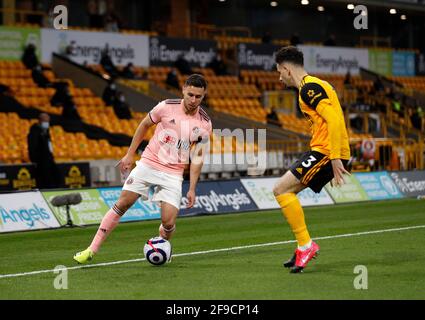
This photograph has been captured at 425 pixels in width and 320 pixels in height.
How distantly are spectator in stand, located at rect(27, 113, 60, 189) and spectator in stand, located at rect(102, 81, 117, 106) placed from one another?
9.64 m

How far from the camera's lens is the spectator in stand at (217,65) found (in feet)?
133

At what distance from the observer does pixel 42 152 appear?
899 inches

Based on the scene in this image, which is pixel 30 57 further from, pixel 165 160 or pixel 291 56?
pixel 291 56

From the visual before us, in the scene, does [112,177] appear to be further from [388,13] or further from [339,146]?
[388,13]

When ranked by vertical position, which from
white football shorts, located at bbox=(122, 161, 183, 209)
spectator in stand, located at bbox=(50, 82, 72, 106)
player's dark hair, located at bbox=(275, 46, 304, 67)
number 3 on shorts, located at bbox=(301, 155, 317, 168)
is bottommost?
white football shorts, located at bbox=(122, 161, 183, 209)

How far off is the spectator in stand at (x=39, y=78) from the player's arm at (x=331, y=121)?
22.7 meters

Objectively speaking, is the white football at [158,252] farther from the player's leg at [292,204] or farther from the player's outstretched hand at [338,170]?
the player's outstretched hand at [338,170]

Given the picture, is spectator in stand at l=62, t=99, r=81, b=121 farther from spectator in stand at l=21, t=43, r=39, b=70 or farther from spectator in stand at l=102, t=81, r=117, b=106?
spectator in stand at l=21, t=43, r=39, b=70

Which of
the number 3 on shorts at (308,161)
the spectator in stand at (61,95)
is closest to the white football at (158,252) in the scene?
the number 3 on shorts at (308,161)

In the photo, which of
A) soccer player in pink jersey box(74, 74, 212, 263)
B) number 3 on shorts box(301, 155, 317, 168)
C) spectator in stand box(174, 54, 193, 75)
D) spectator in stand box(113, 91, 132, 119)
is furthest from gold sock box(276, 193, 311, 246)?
spectator in stand box(174, 54, 193, 75)

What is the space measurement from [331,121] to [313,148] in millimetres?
534

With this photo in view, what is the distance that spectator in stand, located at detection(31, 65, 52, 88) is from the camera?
32250 millimetres
